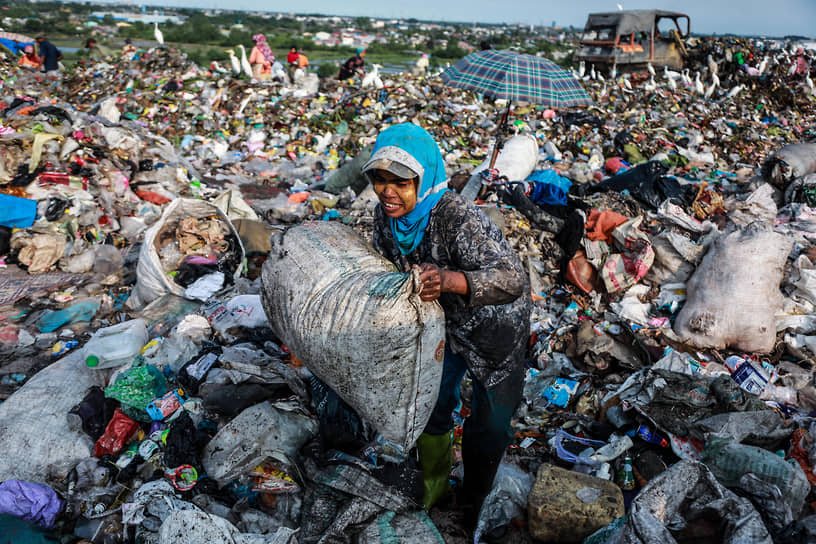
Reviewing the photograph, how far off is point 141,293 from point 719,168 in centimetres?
695

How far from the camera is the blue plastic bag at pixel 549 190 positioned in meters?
4.27

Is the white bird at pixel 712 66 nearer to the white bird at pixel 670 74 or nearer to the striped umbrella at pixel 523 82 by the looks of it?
the white bird at pixel 670 74

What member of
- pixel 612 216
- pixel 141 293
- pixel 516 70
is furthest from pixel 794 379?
pixel 141 293

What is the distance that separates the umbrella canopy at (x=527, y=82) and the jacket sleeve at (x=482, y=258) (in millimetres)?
2911

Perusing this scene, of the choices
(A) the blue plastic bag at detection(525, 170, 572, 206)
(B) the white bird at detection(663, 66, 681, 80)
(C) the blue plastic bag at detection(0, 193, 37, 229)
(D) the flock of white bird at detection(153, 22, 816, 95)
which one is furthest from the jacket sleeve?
(B) the white bird at detection(663, 66, 681, 80)

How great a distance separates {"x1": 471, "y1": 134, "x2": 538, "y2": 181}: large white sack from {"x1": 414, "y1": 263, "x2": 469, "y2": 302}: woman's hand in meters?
3.70

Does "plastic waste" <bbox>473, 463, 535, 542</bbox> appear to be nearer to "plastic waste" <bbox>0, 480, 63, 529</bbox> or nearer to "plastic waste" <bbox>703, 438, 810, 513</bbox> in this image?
"plastic waste" <bbox>703, 438, 810, 513</bbox>

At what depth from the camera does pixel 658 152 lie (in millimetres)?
6457

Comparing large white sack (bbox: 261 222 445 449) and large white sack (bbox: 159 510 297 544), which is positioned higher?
large white sack (bbox: 261 222 445 449)

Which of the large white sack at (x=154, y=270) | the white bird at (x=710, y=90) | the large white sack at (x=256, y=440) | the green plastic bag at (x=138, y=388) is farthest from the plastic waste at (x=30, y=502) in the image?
the white bird at (x=710, y=90)

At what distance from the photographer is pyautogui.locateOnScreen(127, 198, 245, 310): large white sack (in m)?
2.99

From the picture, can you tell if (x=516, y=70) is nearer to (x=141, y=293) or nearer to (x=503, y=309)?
(x=503, y=309)

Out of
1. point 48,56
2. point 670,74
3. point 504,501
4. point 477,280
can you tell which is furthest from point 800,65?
point 48,56

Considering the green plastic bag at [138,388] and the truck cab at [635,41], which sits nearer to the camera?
the green plastic bag at [138,388]
